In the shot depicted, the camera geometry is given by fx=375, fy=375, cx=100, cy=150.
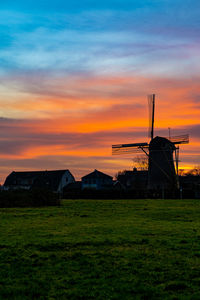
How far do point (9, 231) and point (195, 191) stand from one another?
55124 millimetres

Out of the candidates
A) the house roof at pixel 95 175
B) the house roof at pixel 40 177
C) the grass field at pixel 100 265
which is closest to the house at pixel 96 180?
the house roof at pixel 95 175

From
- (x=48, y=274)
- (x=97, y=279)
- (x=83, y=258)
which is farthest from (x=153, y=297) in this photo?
(x=83, y=258)

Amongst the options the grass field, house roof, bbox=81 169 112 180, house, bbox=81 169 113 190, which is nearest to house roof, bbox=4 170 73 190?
house, bbox=81 169 113 190

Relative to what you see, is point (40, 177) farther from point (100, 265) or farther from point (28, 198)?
point (100, 265)

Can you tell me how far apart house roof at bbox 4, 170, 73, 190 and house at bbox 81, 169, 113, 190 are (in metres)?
9.26

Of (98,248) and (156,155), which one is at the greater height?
(156,155)

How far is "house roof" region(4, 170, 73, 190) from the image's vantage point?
118062 mm

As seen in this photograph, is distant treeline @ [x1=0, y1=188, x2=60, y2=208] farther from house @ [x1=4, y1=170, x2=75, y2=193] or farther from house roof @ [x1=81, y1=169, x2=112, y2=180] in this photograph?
house @ [x1=4, y1=170, x2=75, y2=193]

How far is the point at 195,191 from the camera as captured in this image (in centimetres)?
6938

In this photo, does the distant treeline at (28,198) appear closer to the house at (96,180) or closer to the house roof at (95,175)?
the house at (96,180)

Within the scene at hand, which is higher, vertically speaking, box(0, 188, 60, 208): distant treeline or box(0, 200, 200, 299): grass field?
box(0, 188, 60, 208): distant treeline

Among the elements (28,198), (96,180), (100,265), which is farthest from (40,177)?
(100,265)

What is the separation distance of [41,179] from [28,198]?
246ft

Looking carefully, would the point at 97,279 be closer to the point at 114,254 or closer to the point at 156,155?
the point at 114,254
